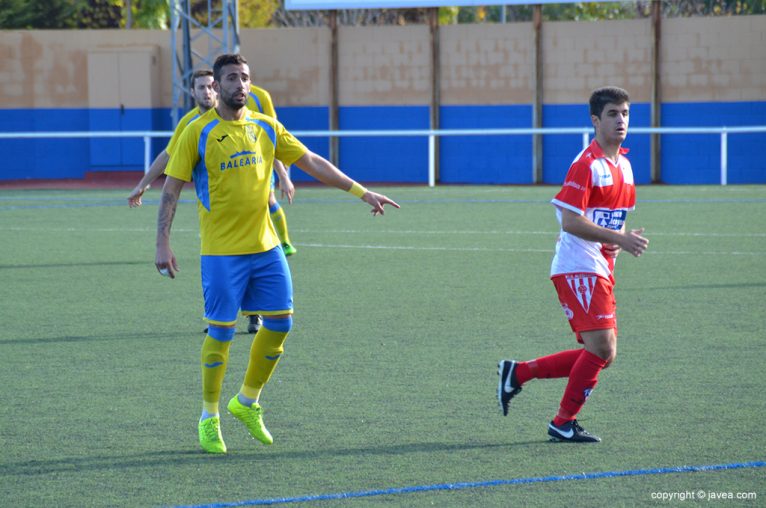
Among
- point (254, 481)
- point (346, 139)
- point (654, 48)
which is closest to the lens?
point (254, 481)

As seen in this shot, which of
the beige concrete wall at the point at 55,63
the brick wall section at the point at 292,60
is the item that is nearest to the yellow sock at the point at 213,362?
the brick wall section at the point at 292,60

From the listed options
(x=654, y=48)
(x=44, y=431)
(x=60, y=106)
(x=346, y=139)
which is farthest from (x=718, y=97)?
(x=44, y=431)

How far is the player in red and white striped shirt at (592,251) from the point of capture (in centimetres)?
609

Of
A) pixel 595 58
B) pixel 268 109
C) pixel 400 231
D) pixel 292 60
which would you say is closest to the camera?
pixel 268 109

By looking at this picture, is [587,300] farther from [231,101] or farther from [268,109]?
[268,109]

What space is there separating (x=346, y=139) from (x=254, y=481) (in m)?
27.1

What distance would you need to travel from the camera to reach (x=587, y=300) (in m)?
6.10

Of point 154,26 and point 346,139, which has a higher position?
point 154,26

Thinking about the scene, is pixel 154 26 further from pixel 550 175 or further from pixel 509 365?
pixel 509 365

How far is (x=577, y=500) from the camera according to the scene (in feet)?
17.0

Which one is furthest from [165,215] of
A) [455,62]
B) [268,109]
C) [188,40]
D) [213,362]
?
[455,62]

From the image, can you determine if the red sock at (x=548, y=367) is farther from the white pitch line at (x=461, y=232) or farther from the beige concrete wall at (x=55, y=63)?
the beige concrete wall at (x=55, y=63)

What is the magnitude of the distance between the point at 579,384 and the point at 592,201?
2.91ft

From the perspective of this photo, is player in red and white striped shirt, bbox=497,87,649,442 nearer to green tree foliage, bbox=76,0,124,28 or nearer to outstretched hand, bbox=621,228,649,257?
outstretched hand, bbox=621,228,649,257
